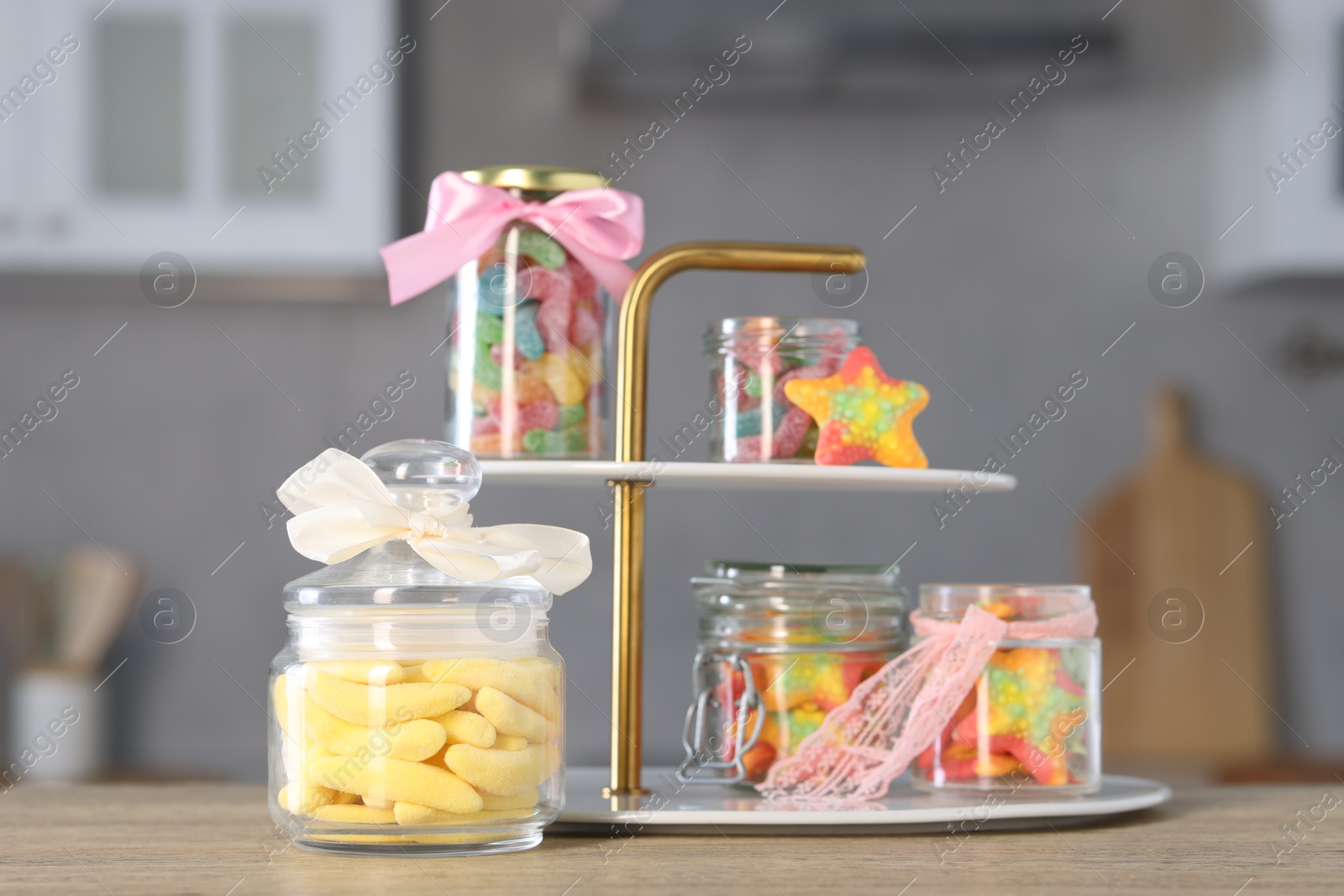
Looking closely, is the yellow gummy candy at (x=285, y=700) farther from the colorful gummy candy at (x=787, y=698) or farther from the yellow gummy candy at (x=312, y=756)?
the colorful gummy candy at (x=787, y=698)

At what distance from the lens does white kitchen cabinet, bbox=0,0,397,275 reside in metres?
1.91

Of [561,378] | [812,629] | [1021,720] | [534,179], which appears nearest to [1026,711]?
[1021,720]

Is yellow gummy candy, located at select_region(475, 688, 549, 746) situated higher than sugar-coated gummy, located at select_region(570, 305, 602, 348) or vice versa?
sugar-coated gummy, located at select_region(570, 305, 602, 348)

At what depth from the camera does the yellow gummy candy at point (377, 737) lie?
0.63 meters

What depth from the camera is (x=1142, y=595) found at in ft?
6.66

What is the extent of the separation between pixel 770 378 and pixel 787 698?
0.20m

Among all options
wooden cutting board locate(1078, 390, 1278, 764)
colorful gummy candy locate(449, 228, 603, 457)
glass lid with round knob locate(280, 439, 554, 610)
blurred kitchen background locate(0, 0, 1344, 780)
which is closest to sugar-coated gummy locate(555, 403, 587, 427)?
colorful gummy candy locate(449, 228, 603, 457)

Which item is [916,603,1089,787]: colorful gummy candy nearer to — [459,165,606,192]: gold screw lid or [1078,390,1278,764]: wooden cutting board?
[459,165,606,192]: gold screw lid

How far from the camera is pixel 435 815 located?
2.13 feet

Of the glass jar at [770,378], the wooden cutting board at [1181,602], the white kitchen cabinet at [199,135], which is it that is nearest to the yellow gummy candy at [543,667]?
the glass jar at [770,378]

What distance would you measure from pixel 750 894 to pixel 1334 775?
1.61m

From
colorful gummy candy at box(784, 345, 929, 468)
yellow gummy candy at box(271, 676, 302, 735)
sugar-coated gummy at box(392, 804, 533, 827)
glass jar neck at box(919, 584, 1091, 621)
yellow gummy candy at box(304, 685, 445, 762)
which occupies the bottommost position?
sugar-coated gummy at box(392, 804, 533, 827)

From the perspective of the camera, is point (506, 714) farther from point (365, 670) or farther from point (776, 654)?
point (776, 654)

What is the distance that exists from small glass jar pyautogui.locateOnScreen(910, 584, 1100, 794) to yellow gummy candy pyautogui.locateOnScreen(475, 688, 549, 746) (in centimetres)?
28
